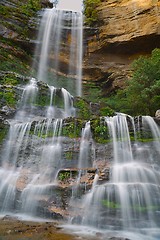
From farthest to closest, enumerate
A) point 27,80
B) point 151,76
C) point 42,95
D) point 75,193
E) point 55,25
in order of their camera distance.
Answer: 1. point 55,25
2. point 27,80
3. point 42,95
4. point 151,76
5. point 75,193

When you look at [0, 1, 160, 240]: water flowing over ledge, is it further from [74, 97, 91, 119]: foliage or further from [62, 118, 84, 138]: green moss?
[74, 97, 91, 119]: foliage

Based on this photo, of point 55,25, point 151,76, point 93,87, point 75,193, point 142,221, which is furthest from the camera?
point 55,25

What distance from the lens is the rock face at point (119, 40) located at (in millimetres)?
18750

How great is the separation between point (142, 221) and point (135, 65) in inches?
391

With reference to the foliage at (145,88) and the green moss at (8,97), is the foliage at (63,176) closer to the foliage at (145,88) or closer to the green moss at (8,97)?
the green moss at (8,97)

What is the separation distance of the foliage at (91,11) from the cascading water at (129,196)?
17.1m

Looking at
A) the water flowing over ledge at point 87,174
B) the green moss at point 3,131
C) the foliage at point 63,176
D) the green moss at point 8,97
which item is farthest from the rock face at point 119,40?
the foliage at point 63,176

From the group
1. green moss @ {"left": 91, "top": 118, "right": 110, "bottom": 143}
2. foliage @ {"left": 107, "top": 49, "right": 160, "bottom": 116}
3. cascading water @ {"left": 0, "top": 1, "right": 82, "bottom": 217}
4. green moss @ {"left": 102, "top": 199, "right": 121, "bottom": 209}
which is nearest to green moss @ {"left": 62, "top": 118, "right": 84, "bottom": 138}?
cascading water @ {"left": 0, "top": 1, "right": 82, "bottom": 217}

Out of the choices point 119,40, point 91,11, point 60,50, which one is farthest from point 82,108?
point 91,11

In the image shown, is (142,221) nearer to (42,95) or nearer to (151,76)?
(151,76)

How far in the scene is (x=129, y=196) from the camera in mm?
6066

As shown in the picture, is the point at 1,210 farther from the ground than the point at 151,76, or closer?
closer

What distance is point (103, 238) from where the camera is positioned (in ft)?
14.9

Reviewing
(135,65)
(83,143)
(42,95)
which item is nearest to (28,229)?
(83,143)
